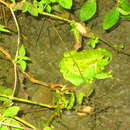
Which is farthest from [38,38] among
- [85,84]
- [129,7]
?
[129,7]

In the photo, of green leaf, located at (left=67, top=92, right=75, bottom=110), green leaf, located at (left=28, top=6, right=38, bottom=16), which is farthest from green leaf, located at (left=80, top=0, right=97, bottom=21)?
green leaf, located at (left=67, top=92, right=75, bottom=110)

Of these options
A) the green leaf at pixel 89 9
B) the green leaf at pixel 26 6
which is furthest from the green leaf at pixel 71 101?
the green leaf at pixel 26 6

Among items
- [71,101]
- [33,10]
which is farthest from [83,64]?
[33,10]

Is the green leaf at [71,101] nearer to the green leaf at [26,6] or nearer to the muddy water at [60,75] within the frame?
the muddy water at [60,75]

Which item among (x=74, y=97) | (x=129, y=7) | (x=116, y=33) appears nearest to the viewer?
(x=129, y=7)

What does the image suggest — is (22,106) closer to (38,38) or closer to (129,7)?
(38,38)

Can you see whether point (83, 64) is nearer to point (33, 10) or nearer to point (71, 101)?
point (71, 101)
